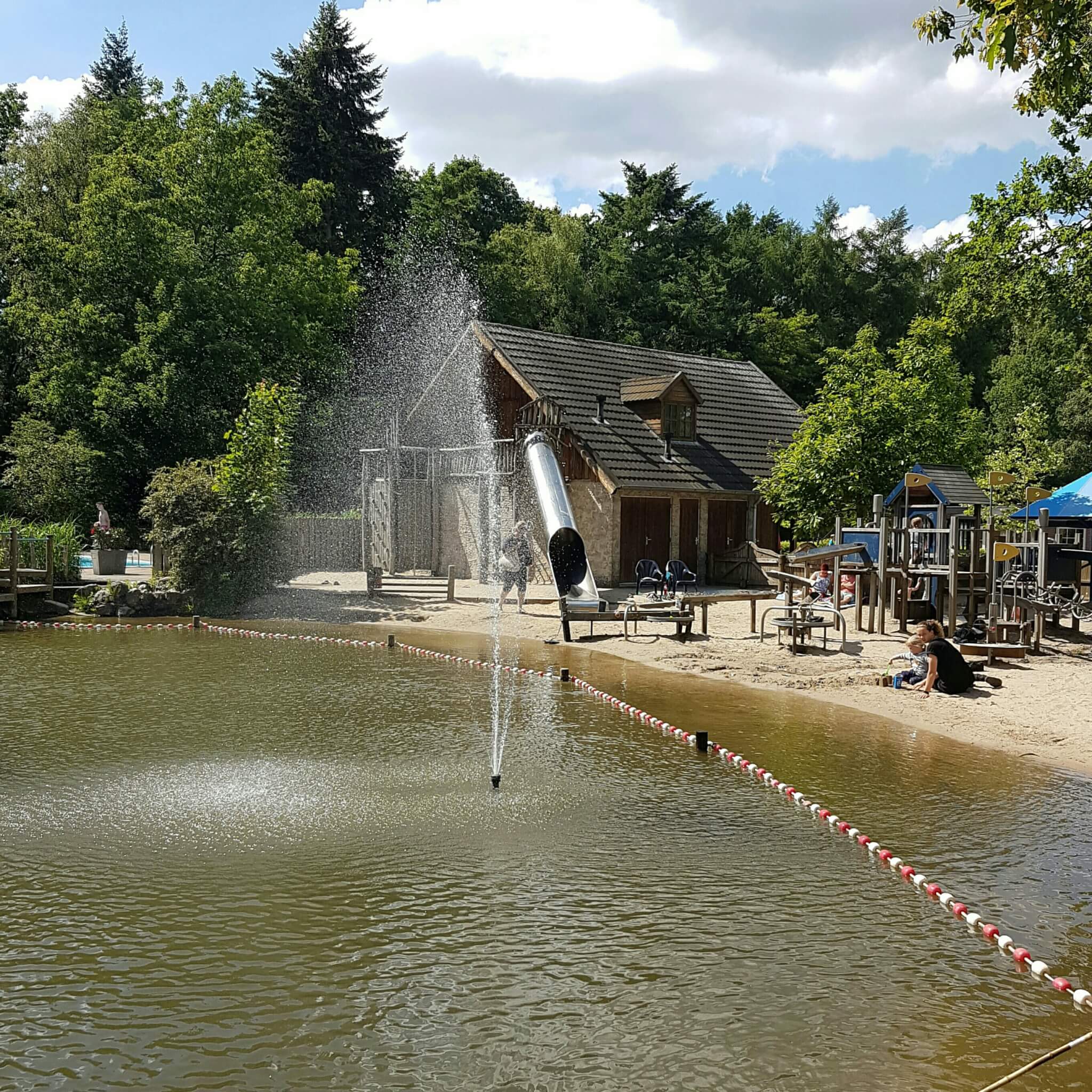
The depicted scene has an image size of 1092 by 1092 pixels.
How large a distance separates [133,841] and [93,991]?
269 cm

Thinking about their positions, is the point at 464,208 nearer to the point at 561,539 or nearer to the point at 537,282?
the point at 537,282

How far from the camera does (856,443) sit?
26031 millimetres

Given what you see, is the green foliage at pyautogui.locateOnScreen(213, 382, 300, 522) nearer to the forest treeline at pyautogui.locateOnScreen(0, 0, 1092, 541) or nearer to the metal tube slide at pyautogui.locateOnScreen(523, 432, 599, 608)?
the forest treeline at pyautogui.locateOnScreen(0, 0, 1092, 541)

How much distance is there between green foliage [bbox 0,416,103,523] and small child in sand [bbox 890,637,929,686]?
88.2ft

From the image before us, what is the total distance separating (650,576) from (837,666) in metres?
8.44

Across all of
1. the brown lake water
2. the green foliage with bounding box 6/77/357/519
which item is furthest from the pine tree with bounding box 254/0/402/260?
the brown lake water

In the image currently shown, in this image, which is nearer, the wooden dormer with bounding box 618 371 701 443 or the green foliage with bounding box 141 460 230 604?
the green foliage with bounding box 141 460 230 604

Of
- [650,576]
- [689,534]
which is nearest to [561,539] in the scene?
[650,576]

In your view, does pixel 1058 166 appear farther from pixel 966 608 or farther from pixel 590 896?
pixel 590 896

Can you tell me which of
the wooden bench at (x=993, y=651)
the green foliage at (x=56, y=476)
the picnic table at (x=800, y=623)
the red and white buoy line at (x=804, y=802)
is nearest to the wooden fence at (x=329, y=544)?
the green foliage at (x=56, y=476)

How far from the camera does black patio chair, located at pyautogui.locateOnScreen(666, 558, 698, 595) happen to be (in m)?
23.0

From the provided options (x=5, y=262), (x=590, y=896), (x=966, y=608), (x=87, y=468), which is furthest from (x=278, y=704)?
(x=5, y=262)

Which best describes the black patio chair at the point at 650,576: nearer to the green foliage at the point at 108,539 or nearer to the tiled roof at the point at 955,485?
the tiled roof at the point at 955,485

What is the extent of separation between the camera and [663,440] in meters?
30.3
